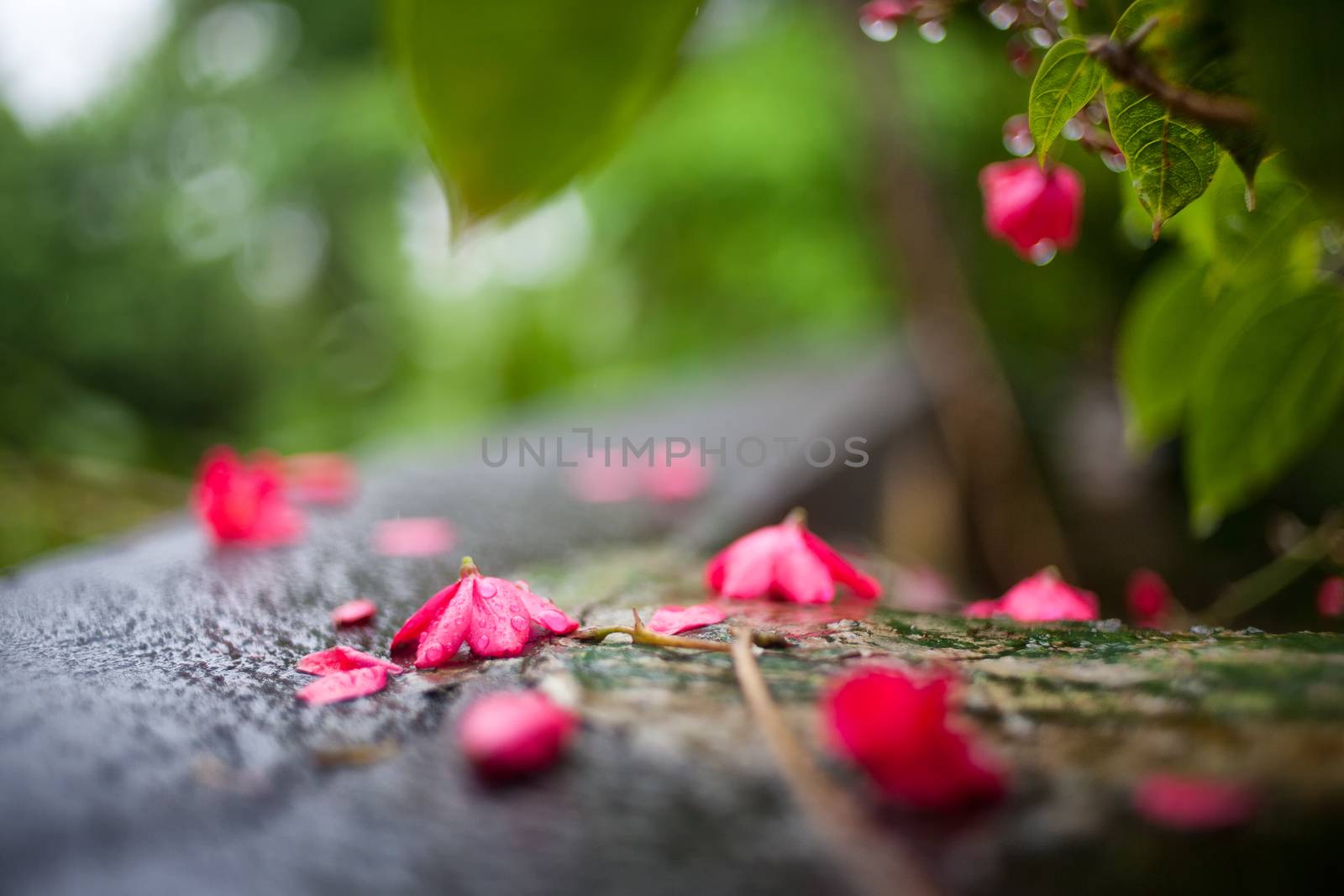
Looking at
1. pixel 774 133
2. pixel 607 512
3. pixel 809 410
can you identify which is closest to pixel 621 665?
pixel 607 512

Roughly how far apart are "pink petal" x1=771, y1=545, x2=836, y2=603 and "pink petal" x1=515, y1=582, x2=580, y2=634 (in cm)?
13

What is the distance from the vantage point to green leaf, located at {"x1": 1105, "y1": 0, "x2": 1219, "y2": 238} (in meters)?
0.37

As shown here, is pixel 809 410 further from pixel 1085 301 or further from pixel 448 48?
pixel 448 48

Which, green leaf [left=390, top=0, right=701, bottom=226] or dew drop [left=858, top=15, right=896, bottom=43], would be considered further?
dew drop [left=858, top=15, right=896, bottom=43]

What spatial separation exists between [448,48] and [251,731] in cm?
29

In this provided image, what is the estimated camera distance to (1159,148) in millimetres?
376

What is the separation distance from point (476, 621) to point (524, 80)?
313mm

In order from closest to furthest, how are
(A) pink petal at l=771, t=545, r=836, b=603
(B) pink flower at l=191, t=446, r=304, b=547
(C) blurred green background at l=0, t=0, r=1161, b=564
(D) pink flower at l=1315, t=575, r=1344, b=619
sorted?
(A) pink petal at l=771, t=545, r=836, b=603
(D) pink flower at l=1315, t=575, r=1344, b=619
(B) pink flower at l=191, t=446, r=304, b=547
(C) blurred green background at l=0, t=0, r=1161, b=564

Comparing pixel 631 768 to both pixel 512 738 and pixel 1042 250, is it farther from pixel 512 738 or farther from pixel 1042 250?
pixel 1042 250

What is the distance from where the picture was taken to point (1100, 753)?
0.30 meters

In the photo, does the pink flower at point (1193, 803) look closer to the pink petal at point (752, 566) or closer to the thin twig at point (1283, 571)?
the pink petal at point (752, 566)

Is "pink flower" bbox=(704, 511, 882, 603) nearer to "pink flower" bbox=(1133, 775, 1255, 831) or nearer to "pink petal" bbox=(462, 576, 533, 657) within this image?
"pink petal" bbox=(462, 576, 533, 657)

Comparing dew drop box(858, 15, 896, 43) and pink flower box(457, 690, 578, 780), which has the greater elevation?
dew drop box(858, 15, 896, 43)

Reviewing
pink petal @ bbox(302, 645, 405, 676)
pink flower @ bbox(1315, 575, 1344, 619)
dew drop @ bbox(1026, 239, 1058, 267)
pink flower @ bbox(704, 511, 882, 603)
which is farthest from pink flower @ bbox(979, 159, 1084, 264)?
pink petal @ bbox(302, 645, 405, 676)
